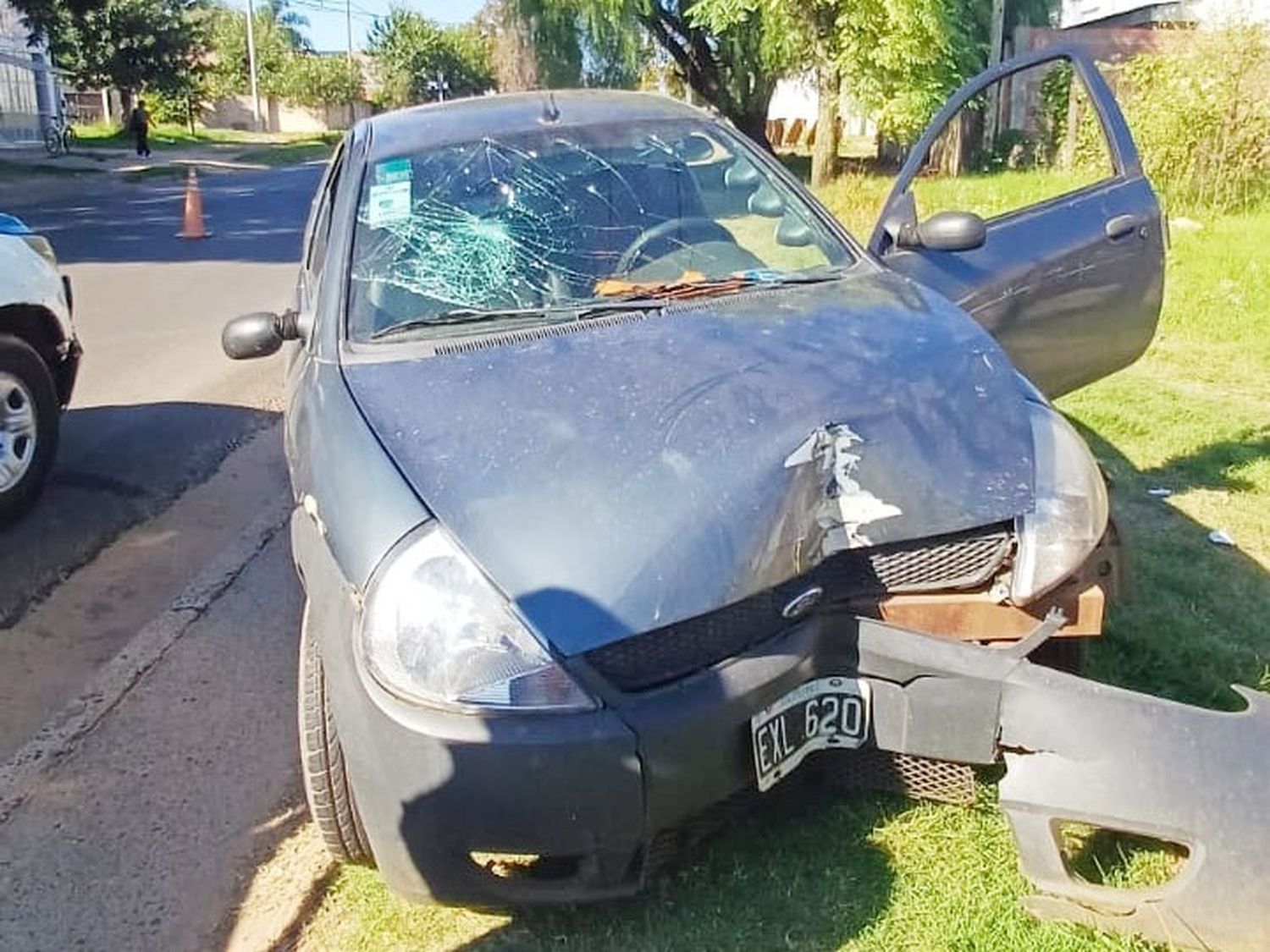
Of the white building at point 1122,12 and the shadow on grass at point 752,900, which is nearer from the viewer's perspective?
the shadow on grass at point 752,900

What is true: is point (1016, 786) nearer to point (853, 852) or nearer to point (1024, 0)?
point (853, 852)

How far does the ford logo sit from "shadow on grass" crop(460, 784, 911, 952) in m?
0.52

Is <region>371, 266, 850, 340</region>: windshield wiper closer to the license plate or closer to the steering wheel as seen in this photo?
the steering wheel

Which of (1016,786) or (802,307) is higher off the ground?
(802,307)

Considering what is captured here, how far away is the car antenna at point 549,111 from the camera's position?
4211mm

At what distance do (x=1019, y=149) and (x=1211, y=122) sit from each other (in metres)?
4.73

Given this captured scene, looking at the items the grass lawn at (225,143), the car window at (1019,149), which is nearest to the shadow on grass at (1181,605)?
the car window at (1019,149)

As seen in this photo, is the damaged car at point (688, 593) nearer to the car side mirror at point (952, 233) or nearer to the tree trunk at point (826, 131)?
the car side mirror at point (952, 233)

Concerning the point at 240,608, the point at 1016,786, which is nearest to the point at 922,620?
the point at 1016,786

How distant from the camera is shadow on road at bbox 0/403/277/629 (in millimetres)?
4938

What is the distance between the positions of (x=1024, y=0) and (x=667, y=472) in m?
26.7

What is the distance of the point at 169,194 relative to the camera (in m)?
24.7

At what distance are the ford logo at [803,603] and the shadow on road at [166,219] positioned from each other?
13.1 metres

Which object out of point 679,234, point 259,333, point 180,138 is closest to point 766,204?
point 679,234
